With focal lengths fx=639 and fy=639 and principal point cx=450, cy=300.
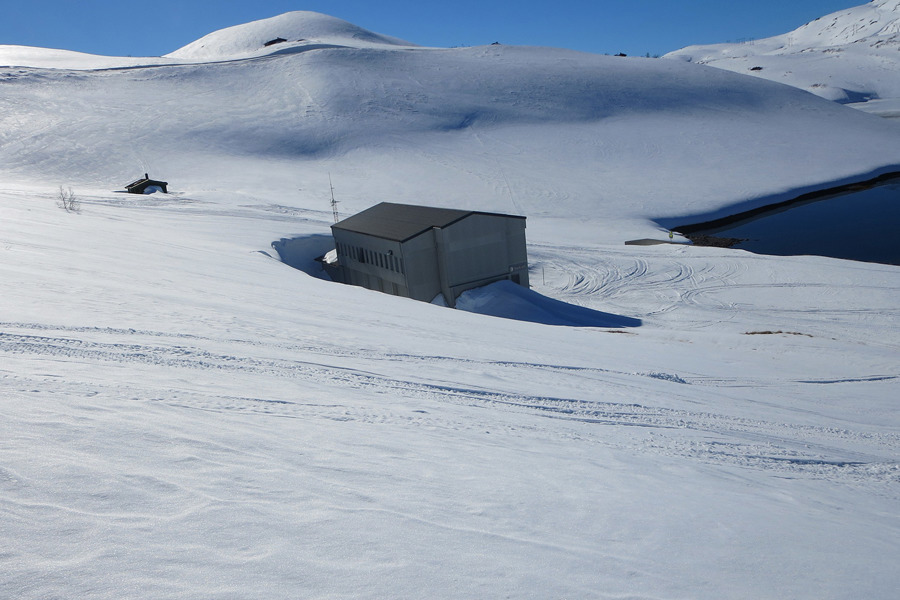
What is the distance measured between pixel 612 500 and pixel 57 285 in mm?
8609

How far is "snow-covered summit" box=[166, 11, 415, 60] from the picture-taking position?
10251 cm

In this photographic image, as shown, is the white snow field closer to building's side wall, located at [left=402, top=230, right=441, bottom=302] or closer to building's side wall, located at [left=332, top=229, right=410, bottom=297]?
building's side wall, located at [left=402, top=230, right=441, bottom=302]

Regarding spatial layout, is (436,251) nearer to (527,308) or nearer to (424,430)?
(527,308)

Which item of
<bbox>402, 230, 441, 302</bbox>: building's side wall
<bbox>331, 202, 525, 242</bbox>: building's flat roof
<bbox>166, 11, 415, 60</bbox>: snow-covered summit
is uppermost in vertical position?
<bbox>166, 11, 415, 60</bbox>: snow-covered summit

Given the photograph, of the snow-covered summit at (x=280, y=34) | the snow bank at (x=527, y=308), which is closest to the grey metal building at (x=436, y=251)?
the snow bank at (x=527, y=308)

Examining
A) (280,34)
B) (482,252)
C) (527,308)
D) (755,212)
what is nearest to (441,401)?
(527,308)

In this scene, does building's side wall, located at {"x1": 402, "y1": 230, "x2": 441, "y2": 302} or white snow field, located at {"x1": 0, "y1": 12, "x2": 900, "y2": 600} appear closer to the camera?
white snow field, located at {"x1": 0, "y1": 12, "x2": 900, "y2": 600}

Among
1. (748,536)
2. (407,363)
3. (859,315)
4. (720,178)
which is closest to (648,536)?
(748,536)

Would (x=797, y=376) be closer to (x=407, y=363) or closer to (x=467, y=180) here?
(x=407, y=363)

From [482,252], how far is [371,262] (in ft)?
13.8

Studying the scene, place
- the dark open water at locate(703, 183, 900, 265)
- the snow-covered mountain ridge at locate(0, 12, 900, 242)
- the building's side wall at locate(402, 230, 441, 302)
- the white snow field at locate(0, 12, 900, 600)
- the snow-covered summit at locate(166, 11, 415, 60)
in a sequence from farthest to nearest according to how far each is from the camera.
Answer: the snow-covered summit at locate(166, 11, 415, 60) → the snow-covered mountain ridge at locate(0, 12, 900, 242) → the dark open water at locate(703, 183, 900, 265) → the building's side wall at locate(402, 230, 441, 302) → the white snow field at locate(0, 12, 900, 600)

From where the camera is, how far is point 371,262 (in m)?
23.7

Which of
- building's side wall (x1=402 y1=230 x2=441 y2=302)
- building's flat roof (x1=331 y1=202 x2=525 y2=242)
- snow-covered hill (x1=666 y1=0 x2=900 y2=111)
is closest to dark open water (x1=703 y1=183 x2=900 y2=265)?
building's flat roof (x1=331 y1=202 x2=525 y2=242)

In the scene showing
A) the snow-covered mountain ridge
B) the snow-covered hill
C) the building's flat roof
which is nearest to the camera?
the building's flat roof
